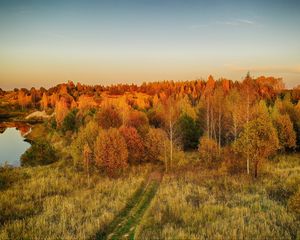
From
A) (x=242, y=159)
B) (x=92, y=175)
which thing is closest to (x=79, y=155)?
(x=92, y=175)

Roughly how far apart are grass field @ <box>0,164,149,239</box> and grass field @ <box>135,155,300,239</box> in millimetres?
3121

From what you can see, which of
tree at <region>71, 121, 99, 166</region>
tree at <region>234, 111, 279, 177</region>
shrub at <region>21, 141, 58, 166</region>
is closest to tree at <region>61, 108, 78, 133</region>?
shrub at <region>21, 141, 58, 166</region>

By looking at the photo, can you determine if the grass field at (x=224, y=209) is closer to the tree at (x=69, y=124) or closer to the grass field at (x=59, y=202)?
the grass field at (x=59, y=202)

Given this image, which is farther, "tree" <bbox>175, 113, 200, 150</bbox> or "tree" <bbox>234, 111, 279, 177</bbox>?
"tree" <bbox>175, 113, 200, 150</bbox>

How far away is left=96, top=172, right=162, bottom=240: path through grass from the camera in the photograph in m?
15.6

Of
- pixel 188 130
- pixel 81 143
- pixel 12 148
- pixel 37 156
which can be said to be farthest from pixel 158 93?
pixel 81 143

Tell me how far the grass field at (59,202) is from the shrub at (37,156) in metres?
7.06

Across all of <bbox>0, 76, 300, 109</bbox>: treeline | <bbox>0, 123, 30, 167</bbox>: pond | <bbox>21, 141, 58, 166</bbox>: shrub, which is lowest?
<bbox>0, 123, 30, 167</bbox>: pond

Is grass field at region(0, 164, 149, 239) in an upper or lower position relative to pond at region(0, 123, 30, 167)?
upper

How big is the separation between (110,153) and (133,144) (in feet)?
21.0

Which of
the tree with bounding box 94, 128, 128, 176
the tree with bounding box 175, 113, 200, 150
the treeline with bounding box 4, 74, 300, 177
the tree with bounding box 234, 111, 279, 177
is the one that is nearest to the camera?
the tree with bounding box 234, 111, 279, 177

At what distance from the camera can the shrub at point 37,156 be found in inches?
1582

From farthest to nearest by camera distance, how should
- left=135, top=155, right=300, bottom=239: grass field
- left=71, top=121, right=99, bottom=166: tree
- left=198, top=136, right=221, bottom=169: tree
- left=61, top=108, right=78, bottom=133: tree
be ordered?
left=61, top=108, right=78, bottom=133: tree → left=198, top=136, right=221, bottom=169: tree → left=71, top=121, right=99, bottom=166: tree → left=135, top=155, right=300, bottom=239: grass field

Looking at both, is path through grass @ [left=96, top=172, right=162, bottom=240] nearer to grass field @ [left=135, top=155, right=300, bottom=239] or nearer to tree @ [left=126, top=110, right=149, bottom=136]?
grass field @ [left=135, top=155, right=300, bottom=239]
